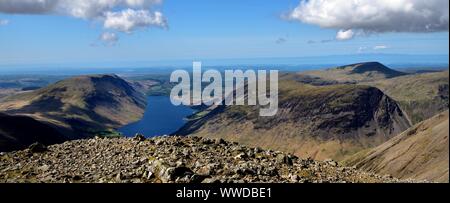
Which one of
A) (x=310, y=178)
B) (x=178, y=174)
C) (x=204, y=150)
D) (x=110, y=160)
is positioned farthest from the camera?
(x=204, y=150)

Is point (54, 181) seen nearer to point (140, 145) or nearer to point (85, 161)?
point (85, 161)

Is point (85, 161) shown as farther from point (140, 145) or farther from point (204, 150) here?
point (204, 150)
